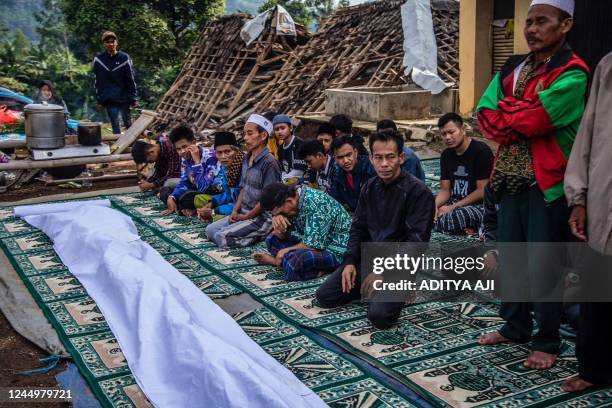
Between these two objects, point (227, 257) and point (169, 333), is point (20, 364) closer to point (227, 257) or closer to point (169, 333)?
point (169, 333)

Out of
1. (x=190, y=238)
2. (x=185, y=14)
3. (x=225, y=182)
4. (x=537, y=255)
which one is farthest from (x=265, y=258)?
(x=185, y=14)

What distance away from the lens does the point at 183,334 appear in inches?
137

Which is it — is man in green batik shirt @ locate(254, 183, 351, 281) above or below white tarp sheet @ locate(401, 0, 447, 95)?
below

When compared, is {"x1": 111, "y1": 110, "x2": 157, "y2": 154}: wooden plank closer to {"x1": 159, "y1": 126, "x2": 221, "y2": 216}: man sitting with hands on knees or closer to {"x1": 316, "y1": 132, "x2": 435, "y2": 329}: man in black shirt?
{"x1": 159, "y1": 126, "x2": 221, "y2": 216}: man sitting with hands on knees

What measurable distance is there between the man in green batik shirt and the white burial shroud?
786mm

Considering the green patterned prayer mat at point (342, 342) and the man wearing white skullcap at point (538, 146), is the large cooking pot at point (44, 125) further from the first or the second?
the man wearing white skullcap at point (538, 146)

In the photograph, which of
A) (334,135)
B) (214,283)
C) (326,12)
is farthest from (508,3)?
(326,12)

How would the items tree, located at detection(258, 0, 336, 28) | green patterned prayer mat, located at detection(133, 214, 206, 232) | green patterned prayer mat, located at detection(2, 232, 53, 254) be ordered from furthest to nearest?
1. tree, located at detection(258, 0, 336, 28)
2. green patterned prayer mat, located at detection(133, 214, 206, 232)
3. green patterned prayer mat, located at detection(2, 232, 53, 254)

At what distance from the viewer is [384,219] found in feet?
13.7

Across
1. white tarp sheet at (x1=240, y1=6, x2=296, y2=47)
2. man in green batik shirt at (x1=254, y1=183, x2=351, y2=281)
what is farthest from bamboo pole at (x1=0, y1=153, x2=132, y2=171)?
white tarp sheet at (x1=240, y1=6, x2=296, y2=47)

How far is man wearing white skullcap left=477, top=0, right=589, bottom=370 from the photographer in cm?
A: 306

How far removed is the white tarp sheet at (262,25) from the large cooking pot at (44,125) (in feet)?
29.5

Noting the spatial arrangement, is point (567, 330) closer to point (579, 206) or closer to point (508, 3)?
point (579, 206)

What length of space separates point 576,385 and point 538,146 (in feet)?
3.62
